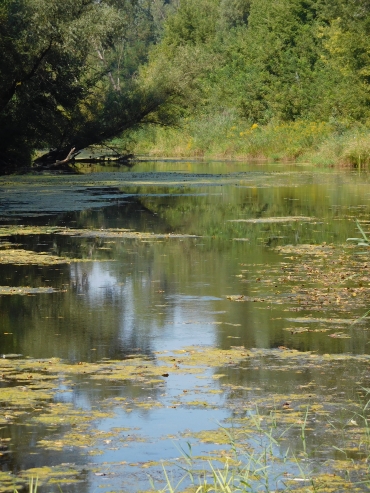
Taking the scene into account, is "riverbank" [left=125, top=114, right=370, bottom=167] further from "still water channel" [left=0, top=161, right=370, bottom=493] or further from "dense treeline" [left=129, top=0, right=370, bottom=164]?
"still water channel" [left=0, top=161, right=370, bottom=493]

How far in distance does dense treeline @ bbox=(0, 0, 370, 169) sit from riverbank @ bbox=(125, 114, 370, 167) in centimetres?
40

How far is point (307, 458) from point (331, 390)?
4.71 feet

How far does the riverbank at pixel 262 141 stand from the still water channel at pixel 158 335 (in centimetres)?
2159

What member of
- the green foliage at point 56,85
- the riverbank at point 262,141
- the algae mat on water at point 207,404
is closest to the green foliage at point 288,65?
the riverbank at point 262,141

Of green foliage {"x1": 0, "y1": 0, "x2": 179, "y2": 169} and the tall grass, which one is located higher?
green foliage {"x1": 0, "y1": 0, "x2": 179, "y2": 169}

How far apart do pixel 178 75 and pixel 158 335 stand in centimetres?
3306

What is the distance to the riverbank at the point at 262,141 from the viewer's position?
4019 centimetres

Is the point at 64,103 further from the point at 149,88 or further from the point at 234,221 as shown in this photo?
the point at 234,221

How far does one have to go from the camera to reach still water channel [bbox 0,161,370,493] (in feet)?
17.5

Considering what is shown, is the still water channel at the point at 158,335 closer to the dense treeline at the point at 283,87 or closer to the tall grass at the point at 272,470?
the tall grass at the point at 272,470

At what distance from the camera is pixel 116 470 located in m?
4.97

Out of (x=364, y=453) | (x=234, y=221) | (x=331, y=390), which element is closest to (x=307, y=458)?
(x=364, y=453)

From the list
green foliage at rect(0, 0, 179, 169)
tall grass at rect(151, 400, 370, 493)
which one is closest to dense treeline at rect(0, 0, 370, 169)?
green foliage at rect(0, 0, 179, 169)

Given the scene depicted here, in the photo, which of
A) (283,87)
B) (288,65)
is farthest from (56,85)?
(288,65)
